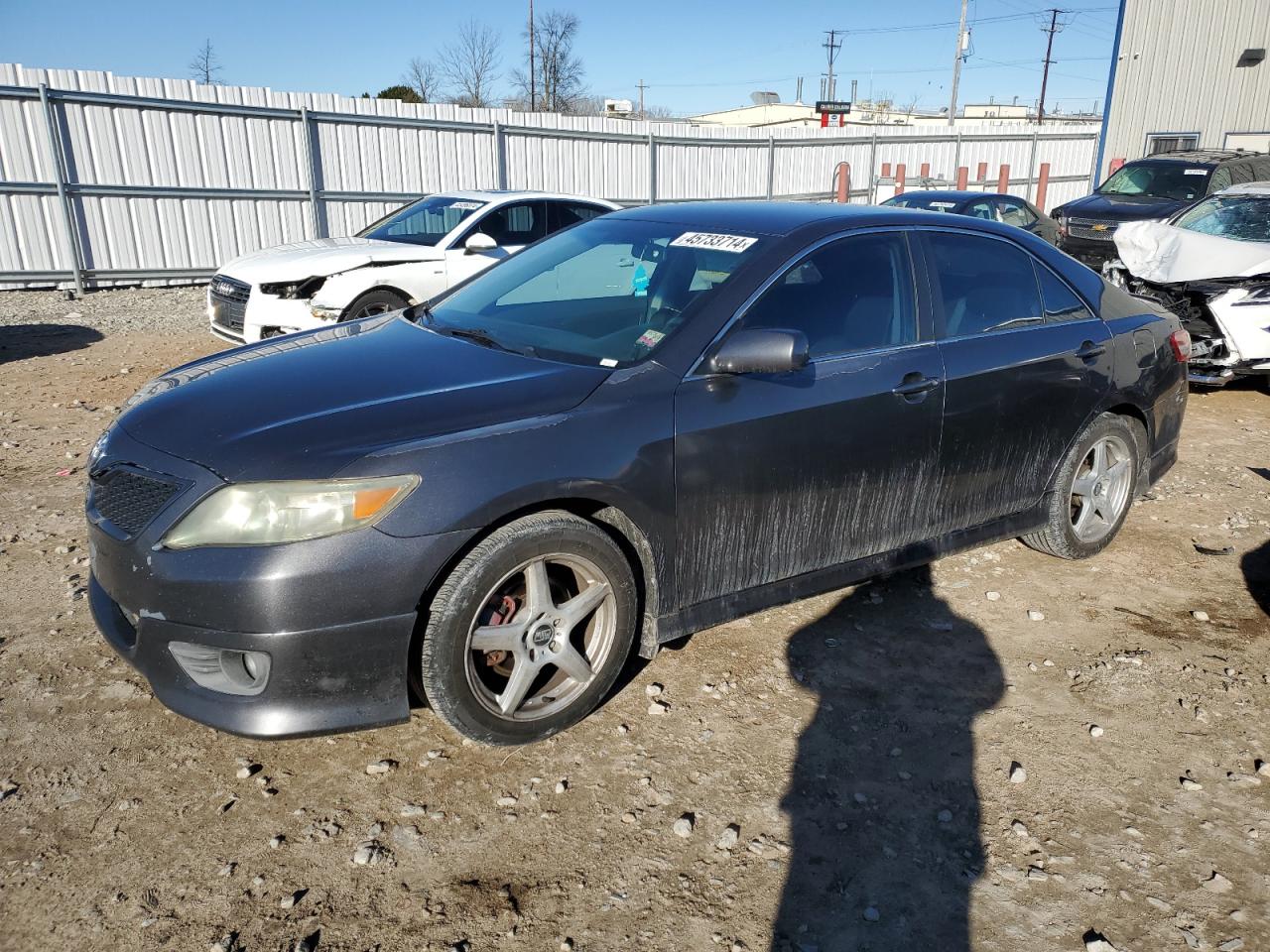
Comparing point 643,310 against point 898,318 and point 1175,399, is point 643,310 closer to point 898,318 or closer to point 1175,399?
point 898,318

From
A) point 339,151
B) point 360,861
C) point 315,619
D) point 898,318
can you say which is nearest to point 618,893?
point 360,861

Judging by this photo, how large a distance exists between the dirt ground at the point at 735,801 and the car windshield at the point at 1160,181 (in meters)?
12.3

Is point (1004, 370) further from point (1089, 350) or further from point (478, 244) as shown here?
point (478, 244)

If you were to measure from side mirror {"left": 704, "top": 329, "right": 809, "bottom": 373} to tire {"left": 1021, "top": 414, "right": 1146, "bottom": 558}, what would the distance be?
1.96m

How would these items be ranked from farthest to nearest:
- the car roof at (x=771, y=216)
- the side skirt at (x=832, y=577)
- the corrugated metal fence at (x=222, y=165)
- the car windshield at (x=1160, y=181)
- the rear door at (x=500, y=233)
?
the car windshield at (x=1160, y=181) → the corrugated metal fence at (x=222, y=165) → the rear door at (x=500, y=233) → the car roof at (x=771, y=216) → the side skirt at (x=832, y=577)

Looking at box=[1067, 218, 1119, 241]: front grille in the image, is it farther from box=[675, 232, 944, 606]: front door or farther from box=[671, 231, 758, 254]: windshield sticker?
box=[671, 231, 758, 254]: windshield sticker

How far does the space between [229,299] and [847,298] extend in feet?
20.4

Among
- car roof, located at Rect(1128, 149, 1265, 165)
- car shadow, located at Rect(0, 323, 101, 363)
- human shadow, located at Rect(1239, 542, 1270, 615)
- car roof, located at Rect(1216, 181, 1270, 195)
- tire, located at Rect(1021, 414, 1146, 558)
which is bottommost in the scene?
human shadow, located at Rect(1239, 542, 1270, 615)

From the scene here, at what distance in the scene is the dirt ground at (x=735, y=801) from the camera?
93.8 inches

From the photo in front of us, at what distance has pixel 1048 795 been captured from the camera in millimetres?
2902

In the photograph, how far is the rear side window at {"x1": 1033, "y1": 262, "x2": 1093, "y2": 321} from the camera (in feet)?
14.0

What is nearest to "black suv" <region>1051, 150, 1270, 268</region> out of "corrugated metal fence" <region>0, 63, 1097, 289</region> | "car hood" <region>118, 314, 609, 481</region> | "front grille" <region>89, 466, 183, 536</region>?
"corrugated metal fence" <region>0, 63, 1097, 289</region>

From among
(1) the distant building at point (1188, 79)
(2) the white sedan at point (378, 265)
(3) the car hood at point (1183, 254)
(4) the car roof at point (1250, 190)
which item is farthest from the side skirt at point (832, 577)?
(1) the distant building at point (1188, 79)

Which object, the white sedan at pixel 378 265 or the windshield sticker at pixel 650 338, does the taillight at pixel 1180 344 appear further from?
the white sedan at pixel 378 265
